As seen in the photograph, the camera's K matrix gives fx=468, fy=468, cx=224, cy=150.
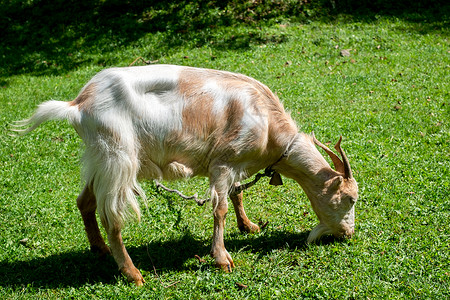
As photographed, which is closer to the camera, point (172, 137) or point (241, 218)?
point (172, 137)

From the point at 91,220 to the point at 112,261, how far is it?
50 centimetres

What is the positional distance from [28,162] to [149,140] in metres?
3.37

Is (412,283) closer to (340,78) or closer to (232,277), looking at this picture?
(232,277)

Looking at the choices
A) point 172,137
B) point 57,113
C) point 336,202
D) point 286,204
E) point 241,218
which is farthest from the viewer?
point 286,204

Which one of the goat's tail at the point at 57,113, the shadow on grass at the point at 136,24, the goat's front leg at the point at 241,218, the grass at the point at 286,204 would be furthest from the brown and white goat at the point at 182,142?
the shadow on grass at the point at 136,24

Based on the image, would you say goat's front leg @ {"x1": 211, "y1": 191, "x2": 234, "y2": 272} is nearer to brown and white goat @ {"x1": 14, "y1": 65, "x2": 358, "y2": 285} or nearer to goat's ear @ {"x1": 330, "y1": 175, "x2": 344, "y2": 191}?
brown and white goat @ {"x1": 14, "y1": 65, "x2": 358, "y2": 285}

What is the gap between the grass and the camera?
15.0 feet

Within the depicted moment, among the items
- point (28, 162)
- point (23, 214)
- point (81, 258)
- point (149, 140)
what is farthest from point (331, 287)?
point (28, 162)

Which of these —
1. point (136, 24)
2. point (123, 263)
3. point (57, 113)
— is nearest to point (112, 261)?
point (123, 263)

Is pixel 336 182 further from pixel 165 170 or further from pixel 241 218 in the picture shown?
pixel 165 170

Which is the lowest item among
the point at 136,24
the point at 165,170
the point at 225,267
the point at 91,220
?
the point at 225,267

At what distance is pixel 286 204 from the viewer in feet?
20.0

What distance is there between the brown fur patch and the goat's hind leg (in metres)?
0.93

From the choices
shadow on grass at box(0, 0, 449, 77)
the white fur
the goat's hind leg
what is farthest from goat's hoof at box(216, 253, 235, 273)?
shadow on grass at box(0, 0, 449, 77)
